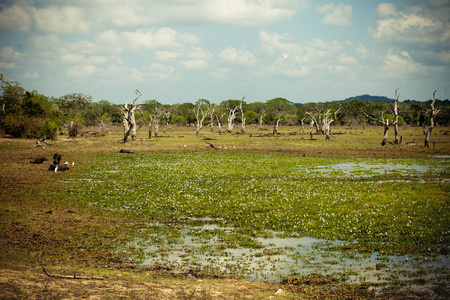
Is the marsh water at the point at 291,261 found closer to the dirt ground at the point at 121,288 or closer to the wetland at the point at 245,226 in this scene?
the wetland at the point at 245,226

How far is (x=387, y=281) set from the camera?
10.2 metres

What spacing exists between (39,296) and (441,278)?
37.8 feet

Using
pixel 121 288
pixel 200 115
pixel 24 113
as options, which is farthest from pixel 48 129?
pixel 200 115

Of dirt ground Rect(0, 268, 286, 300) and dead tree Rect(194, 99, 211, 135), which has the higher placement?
dead tree Rect(194, 99, 211, 135)

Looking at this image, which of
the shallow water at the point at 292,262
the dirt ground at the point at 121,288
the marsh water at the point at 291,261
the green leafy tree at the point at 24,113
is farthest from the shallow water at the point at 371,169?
the green leafy tree at the point at 24,113

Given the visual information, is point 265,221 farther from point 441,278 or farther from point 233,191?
point 441,278

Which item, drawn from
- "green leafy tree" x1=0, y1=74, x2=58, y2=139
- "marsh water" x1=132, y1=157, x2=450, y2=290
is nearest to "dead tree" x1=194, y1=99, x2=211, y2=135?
"green leafy tree" x1=0, y1=74, x2=58, y2=139

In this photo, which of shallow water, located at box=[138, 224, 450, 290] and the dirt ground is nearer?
the dirt ground

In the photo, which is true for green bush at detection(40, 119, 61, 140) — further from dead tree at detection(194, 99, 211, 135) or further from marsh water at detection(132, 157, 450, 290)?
marsh water at detection(132, 157, 450, 290)

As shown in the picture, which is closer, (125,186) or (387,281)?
(387,281)


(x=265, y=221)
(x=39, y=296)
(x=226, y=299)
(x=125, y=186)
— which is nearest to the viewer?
(x=39, y=296)

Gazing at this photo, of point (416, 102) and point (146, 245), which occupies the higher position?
point (416, 102)

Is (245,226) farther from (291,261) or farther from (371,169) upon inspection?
(371,169)

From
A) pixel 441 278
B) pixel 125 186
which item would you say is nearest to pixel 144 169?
pixel 125 186
